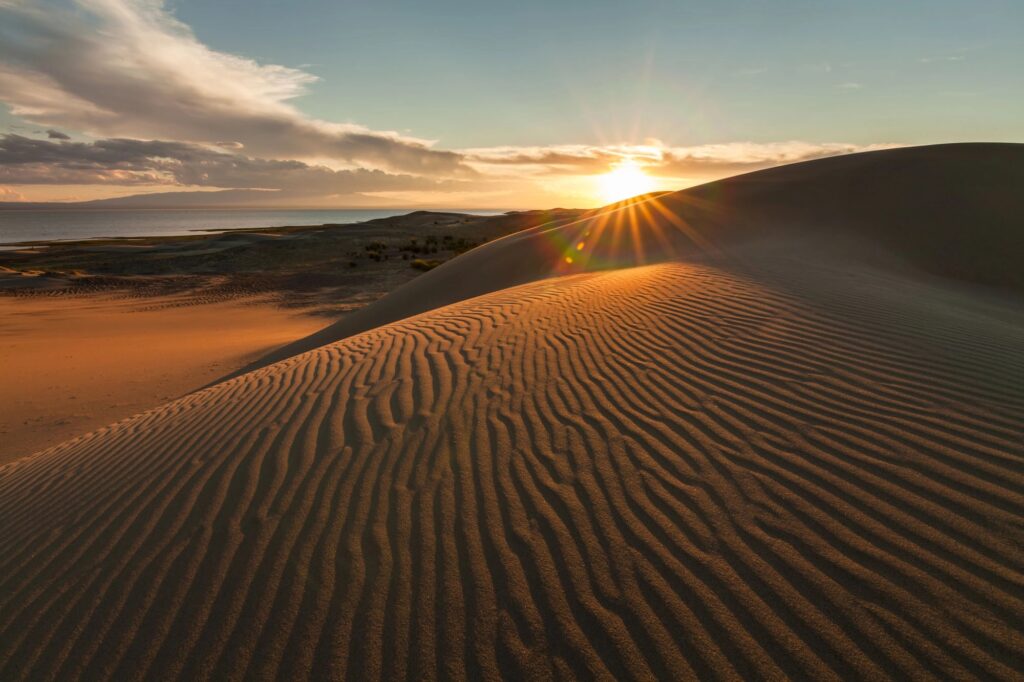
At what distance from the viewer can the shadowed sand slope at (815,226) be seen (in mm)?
10836

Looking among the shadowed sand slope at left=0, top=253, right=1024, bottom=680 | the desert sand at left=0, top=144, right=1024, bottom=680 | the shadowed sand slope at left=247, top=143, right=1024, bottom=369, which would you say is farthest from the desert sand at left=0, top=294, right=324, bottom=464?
the shadowed sand slope at left=0, top=253, right=1024, bottom=680

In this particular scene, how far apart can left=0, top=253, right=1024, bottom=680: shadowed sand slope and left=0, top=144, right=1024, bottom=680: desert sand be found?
15mm

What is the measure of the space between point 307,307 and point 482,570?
56.4ft

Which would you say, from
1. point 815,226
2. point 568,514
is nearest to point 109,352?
point 568,514

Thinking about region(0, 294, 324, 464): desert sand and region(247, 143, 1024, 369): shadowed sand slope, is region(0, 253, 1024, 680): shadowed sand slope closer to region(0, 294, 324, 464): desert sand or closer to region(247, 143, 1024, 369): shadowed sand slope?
region(0, 294, 324, 464): desert sand

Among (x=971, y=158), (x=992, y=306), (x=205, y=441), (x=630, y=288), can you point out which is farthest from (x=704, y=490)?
(x=971, y=158)

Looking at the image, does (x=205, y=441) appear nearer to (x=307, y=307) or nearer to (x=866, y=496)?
(x=866, y=496)

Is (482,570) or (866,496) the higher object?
(866,496)

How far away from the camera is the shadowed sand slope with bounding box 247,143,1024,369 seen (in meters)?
10.8

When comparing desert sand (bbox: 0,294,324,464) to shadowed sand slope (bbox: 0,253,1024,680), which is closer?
shadowed sand slope (bbox: 0,253,1024,680)

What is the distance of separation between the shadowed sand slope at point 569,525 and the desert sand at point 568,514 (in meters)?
0.01

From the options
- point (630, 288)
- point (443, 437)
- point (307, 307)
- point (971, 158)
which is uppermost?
point (971, 158)

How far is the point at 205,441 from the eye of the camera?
425 cm

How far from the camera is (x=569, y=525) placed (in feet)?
8.82
